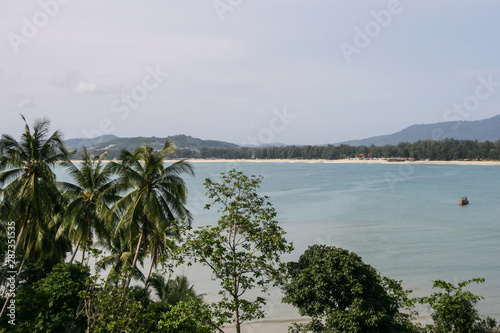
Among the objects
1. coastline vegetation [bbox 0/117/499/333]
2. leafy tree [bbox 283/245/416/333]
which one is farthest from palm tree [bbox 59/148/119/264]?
leafy tree [bbox 283/245/416/333]

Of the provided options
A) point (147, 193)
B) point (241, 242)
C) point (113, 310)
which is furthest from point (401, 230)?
point (113, 310)

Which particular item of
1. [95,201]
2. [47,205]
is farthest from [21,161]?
[95,201]

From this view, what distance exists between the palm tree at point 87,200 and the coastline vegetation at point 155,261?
38 mm

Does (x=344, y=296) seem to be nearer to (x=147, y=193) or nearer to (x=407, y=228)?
(x=147, y=193)

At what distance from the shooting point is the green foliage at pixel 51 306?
395 inches

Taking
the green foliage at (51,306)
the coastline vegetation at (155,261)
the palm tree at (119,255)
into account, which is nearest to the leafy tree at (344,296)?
the coastline vegetation at (155,261)

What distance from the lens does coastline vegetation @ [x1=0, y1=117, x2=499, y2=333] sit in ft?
28.0

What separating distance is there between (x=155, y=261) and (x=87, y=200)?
3080 mm

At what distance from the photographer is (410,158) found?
145 meters

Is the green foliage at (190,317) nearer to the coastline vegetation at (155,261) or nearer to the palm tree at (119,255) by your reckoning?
the coastline vegetation at (155,261)

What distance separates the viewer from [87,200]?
14.0 m

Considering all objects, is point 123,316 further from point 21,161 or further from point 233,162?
point 233,162

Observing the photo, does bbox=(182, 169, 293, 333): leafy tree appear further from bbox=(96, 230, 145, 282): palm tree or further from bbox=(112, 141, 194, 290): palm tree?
bbox=(96, 230, 145, 282): palm tree

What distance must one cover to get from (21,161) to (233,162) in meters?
164
